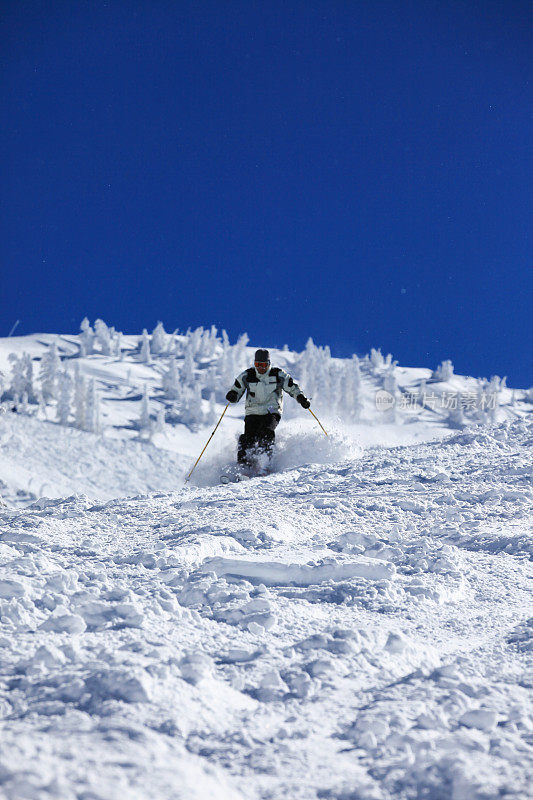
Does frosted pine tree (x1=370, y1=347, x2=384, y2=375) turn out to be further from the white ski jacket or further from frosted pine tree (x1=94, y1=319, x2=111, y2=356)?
the white ski jacket

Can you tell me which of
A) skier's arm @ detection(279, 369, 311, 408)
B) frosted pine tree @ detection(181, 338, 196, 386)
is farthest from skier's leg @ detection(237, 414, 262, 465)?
frosted pine tree @ detection(181, 338, 196, 386)

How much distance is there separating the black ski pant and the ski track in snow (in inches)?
209

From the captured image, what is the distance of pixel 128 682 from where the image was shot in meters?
2.14

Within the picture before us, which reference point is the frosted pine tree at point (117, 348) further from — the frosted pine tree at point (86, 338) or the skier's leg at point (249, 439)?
the skier's leg at point (249, 439)

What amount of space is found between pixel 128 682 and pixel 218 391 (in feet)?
382

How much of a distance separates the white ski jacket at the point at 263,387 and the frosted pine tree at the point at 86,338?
125669mm

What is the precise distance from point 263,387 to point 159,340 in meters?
137

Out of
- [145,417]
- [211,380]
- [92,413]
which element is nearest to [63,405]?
[92,413]

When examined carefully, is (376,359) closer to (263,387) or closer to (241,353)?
(241,353)

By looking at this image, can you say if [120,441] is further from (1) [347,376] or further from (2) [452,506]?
(2) [452,506]

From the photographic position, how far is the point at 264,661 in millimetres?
2627

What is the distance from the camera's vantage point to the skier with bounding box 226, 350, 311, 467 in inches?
429

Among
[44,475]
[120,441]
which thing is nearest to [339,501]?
[44,475]

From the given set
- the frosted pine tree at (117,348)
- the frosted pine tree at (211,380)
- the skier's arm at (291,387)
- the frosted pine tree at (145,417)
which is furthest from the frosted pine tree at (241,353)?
the skier's arm at (291,387)
